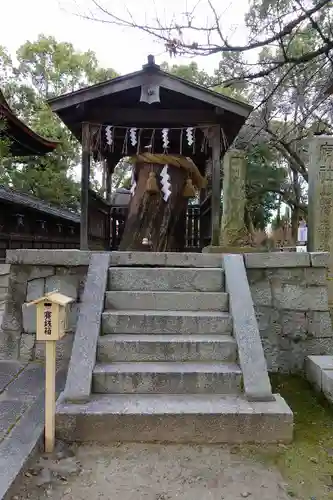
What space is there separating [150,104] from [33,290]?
4.20 meters

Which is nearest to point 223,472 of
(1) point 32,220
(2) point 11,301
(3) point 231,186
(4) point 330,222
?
(2) point 11,301

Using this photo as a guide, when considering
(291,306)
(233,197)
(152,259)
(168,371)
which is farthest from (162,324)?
(233,197)

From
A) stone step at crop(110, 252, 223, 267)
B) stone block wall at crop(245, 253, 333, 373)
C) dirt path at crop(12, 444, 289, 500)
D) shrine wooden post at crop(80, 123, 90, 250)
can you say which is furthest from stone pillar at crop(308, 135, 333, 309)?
dirt path at crop(12, 444, 289, 500)

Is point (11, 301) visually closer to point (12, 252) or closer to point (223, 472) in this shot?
point (12, 252)

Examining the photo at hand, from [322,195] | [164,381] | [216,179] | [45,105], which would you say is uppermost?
[45,105]

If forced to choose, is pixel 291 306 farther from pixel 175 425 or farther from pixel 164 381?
pixel 175 425

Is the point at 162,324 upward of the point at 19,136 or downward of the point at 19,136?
downward

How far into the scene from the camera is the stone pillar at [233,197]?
717cm

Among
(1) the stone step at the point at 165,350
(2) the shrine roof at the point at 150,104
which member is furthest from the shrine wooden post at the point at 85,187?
(1) the stone step at the point at 165,350

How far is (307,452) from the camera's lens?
293 centimetres

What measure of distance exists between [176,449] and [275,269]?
99.3 inches

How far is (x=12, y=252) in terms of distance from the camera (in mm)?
4578

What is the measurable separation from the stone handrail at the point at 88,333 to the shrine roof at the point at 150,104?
11.1ft

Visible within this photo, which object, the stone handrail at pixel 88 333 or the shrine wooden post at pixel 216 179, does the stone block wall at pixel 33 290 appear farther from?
the shrine wooden post at pixel 216 179
